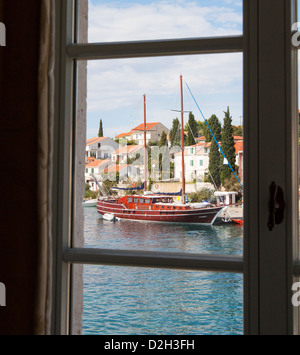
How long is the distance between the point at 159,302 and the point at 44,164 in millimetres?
568

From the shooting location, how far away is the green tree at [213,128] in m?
1.34

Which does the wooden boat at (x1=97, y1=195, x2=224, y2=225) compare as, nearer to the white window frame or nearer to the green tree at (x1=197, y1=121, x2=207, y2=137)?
the white window frame

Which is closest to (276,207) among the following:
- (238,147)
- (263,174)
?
(263,174)

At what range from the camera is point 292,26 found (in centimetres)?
121

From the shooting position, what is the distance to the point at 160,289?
1360mm

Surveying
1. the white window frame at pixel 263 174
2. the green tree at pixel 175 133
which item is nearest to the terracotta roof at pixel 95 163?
the green tree at pixel 175 133

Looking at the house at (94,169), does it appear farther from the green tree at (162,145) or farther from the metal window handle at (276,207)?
the metal window handle at (276,207)

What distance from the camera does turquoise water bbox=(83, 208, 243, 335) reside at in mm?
1308

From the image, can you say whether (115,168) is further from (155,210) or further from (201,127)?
(201,127)

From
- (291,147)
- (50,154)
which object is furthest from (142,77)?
(291,147)

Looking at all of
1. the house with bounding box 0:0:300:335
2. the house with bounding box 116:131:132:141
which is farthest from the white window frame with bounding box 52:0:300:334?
the house with bounding box 116:131:132:141

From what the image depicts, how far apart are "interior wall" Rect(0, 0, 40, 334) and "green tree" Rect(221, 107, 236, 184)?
57 centimetres

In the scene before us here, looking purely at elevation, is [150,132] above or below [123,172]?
above
